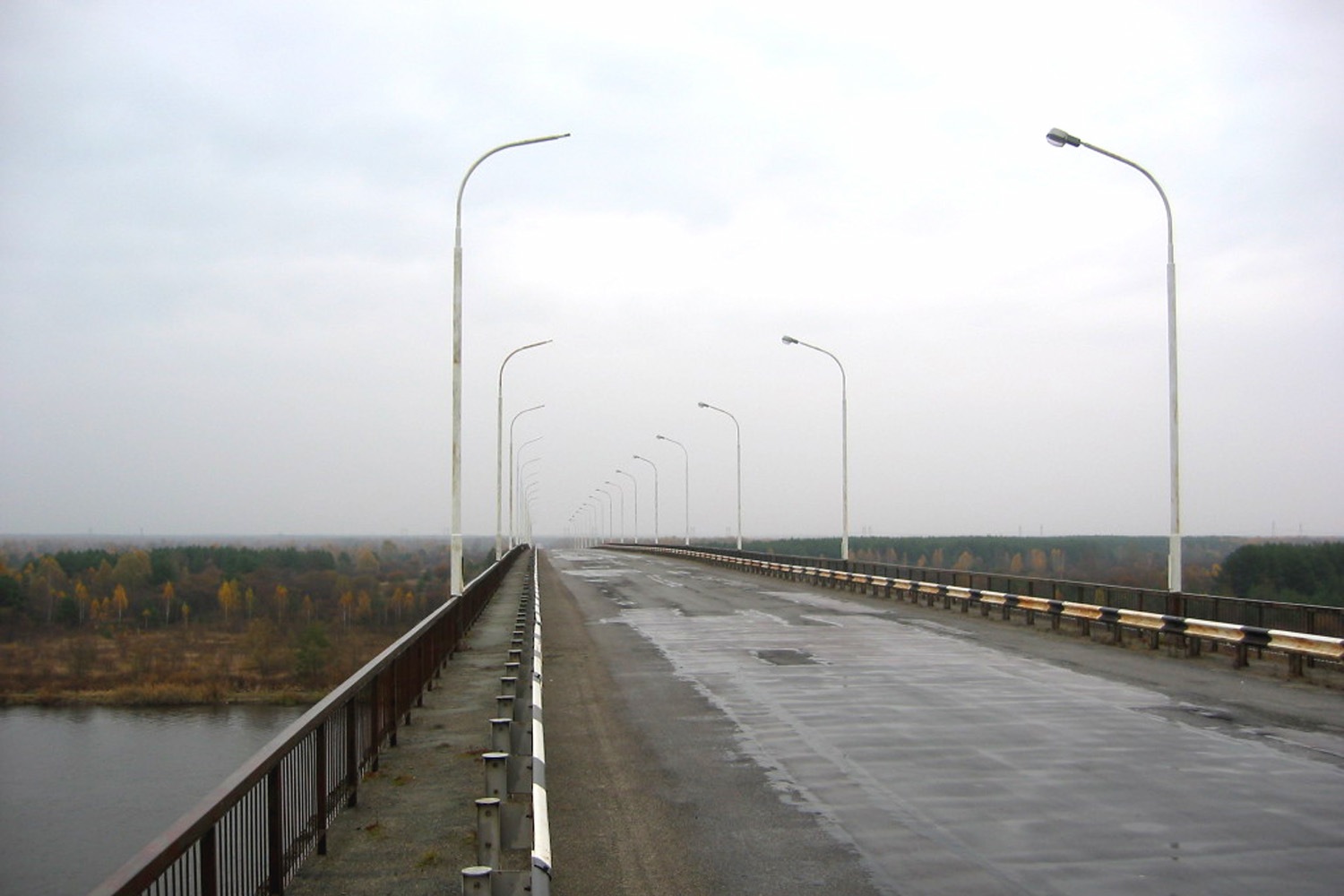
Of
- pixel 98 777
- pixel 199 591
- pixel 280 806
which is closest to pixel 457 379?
pixel 280 806

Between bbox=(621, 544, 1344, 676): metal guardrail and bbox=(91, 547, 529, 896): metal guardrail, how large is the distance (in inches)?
515

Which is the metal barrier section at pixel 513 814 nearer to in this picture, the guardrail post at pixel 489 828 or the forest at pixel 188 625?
the guardrail post at pixel 489 828

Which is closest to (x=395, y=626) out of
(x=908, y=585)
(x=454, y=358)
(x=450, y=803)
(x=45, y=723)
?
(x=45, y=723)

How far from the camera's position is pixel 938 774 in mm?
10164

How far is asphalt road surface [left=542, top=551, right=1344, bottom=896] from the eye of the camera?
23.5 feet

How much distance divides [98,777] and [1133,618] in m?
40.3

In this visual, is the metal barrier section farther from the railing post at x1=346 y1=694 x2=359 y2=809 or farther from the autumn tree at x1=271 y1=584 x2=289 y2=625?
the autumn tree at x1=271 y1=584 x2=289 y2=625

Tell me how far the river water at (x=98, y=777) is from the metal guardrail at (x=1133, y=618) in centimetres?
1827

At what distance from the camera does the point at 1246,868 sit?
7.15 metres

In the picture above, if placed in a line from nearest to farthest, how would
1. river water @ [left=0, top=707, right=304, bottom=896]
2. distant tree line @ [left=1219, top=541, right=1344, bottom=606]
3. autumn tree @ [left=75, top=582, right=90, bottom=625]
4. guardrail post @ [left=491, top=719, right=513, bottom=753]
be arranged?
guardrail post @ [left=491, top=719, right=513, bottom=753] < river water @ [left=0, top=707, right=304, bottom=896] < distant tree line @ [left=1219, top=541, right=1344, bottom=606] < autumn tree @ [left=75, top=582, right=90, bottom=625]

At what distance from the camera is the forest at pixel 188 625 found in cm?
7544

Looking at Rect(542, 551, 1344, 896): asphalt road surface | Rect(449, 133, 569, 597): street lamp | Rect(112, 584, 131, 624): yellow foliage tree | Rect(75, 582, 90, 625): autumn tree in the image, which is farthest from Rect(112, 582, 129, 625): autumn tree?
Rect(542, 551, 1344, 896): asphalt road surface

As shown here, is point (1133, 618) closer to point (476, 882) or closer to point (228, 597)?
point (476, 882)

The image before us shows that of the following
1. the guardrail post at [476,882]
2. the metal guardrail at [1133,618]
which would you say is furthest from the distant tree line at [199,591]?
the guardrail post at [476,882]
